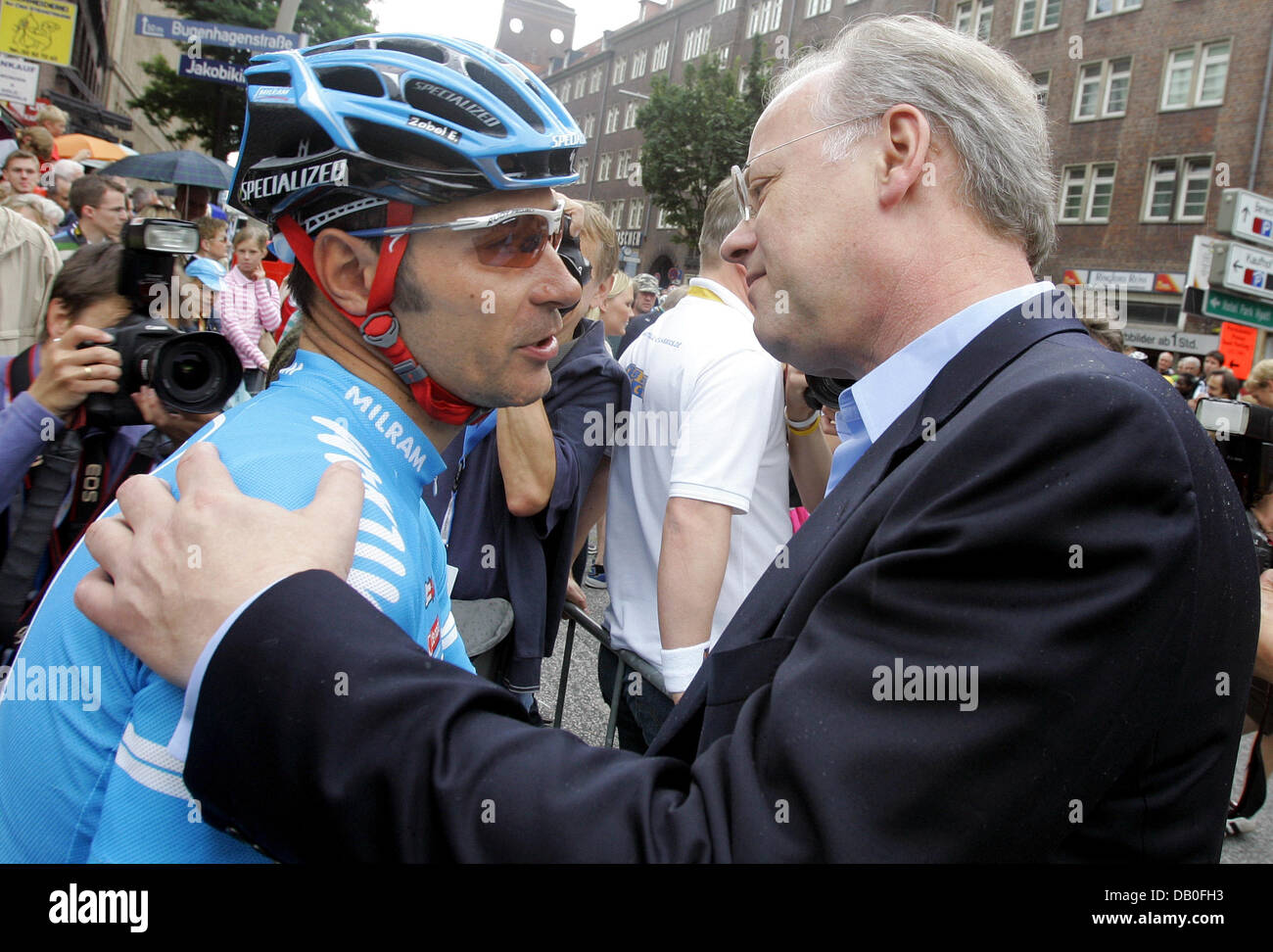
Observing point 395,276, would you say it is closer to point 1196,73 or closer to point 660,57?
point 1196,73

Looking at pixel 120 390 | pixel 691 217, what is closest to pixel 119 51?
pixel 691 217

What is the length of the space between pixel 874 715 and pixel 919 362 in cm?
77

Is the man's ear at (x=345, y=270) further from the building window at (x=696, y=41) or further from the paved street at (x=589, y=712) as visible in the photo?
the building window at (x=696, y=41)

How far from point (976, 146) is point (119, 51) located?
4432cm

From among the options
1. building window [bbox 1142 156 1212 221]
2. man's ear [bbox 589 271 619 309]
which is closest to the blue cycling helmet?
man's ear [bbox 589 271 619 309]

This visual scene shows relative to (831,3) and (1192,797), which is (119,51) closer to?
(831,3)

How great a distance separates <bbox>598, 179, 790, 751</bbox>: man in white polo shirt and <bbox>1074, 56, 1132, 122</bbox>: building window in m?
31.0

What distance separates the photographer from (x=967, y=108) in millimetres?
1696

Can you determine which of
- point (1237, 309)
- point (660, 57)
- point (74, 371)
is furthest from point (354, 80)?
point (660, 57)

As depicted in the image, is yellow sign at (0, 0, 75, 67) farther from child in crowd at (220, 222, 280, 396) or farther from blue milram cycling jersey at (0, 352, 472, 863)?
blue milram cycling jersey at (0, 352, 472, 863)

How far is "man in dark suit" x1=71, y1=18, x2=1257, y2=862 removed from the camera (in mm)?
977

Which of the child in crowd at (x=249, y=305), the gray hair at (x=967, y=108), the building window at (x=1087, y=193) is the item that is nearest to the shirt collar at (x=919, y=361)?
the gray hair at (x=967, y=108)

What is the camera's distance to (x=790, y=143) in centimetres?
187

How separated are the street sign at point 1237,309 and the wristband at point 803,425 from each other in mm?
6707
